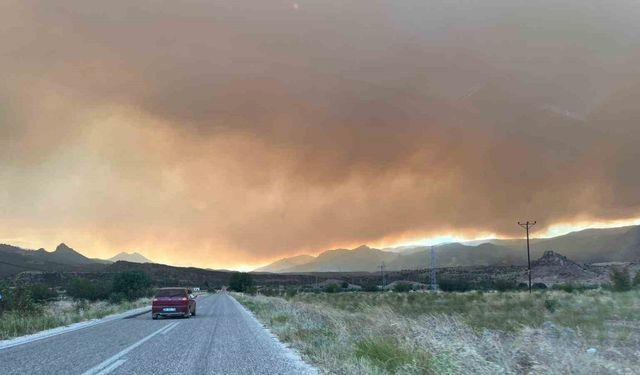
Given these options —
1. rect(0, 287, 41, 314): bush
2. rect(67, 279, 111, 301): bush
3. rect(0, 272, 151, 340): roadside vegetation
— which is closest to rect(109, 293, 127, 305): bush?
rect(0, 272, 151, 340): roadside vegetation

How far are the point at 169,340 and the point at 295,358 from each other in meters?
6.89

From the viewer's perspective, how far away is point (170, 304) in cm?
3431

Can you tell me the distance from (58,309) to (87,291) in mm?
26483

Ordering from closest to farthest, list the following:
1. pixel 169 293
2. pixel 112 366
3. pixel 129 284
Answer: pixel 112 366
pixel 169 293
pixel 129 284

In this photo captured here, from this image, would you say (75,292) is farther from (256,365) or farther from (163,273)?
(163,273)

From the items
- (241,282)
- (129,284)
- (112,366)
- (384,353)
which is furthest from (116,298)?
(241,282)

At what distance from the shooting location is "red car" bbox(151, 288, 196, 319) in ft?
112

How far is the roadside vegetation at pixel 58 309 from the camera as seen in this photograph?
85.9 feet

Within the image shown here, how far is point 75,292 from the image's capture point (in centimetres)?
7731

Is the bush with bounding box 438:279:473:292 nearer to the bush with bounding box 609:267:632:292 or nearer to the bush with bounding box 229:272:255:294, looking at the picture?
the bush with bounding box 609:267:632:292

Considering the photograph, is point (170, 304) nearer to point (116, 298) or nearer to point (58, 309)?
point (58, 309)

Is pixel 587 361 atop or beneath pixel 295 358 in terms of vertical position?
atop

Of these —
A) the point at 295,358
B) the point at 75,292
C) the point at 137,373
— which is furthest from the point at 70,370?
the point at 75,292

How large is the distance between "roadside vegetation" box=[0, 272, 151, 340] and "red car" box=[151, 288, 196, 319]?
4662 millimetres
